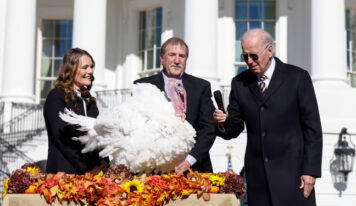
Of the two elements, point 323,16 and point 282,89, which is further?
point 323,16

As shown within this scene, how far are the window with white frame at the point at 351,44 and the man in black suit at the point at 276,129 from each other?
684 inches

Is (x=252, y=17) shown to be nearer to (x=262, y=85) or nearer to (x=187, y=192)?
(x=262, y=85)

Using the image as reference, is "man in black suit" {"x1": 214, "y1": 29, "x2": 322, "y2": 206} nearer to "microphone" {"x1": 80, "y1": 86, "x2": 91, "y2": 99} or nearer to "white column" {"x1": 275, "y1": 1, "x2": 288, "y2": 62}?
"microphone" {"x1": 80, "y1": 86, "x2": 91, "y2": 99}

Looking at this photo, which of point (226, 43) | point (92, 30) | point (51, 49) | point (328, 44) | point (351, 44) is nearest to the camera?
point (328, 44)

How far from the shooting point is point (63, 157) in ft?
18.5

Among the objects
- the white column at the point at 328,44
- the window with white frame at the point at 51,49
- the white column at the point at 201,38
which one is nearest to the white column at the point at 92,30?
the white column at the point at 201,38

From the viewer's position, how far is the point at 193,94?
5.82 m

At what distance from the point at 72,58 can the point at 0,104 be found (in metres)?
15.1

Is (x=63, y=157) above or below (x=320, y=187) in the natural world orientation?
above

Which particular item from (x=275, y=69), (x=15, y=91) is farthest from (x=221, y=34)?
(x=275, y=69)

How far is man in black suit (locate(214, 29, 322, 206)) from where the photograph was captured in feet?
17.6

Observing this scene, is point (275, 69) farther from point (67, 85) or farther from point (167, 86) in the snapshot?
point (67, 85)

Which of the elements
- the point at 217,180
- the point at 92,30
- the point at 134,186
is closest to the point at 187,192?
the point at 217,180

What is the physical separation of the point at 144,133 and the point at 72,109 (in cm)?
143
